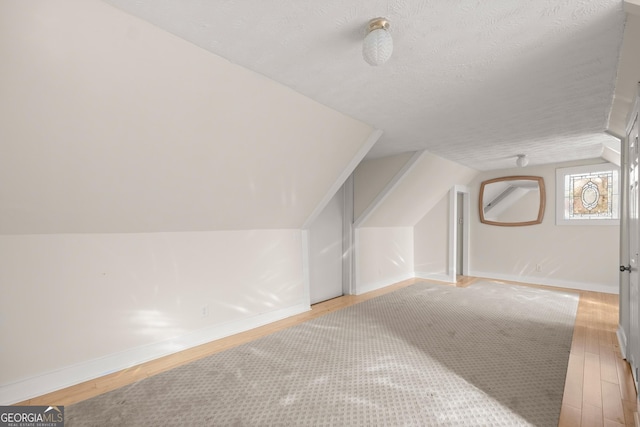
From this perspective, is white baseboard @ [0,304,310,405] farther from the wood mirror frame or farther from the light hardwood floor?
the wood mirror frame

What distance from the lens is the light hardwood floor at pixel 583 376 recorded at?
1.92 meters

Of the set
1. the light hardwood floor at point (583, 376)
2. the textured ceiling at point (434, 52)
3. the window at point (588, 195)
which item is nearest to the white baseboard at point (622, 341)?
the light hardwood floor at point (583, 376)

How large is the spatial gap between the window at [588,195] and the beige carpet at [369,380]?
2350 millimetres

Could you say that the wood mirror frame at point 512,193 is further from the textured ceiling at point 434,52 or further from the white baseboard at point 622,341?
the white baseboard at point 622,341

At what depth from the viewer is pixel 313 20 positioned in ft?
5.14

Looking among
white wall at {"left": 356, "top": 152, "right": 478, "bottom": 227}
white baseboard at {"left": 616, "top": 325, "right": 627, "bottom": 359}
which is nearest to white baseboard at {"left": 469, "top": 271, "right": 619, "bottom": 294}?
white wall at {"left": 356, "top": 152, "right": 478, "bottom": 227}

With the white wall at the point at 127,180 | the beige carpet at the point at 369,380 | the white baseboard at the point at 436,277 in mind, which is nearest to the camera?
the white wall at the point at 127,180

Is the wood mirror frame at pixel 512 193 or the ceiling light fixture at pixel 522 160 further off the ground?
the ceiling light fixture at pixel 522 160

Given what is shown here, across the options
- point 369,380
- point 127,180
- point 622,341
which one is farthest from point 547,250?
point 127,180

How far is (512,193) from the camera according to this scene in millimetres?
5820

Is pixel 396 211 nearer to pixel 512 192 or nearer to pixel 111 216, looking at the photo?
pixel 512 192

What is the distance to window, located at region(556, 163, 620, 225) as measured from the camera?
4871 millimetres

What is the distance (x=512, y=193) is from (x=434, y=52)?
4977 millimetres

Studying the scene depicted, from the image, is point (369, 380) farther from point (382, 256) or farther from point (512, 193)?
point (512, 193)
